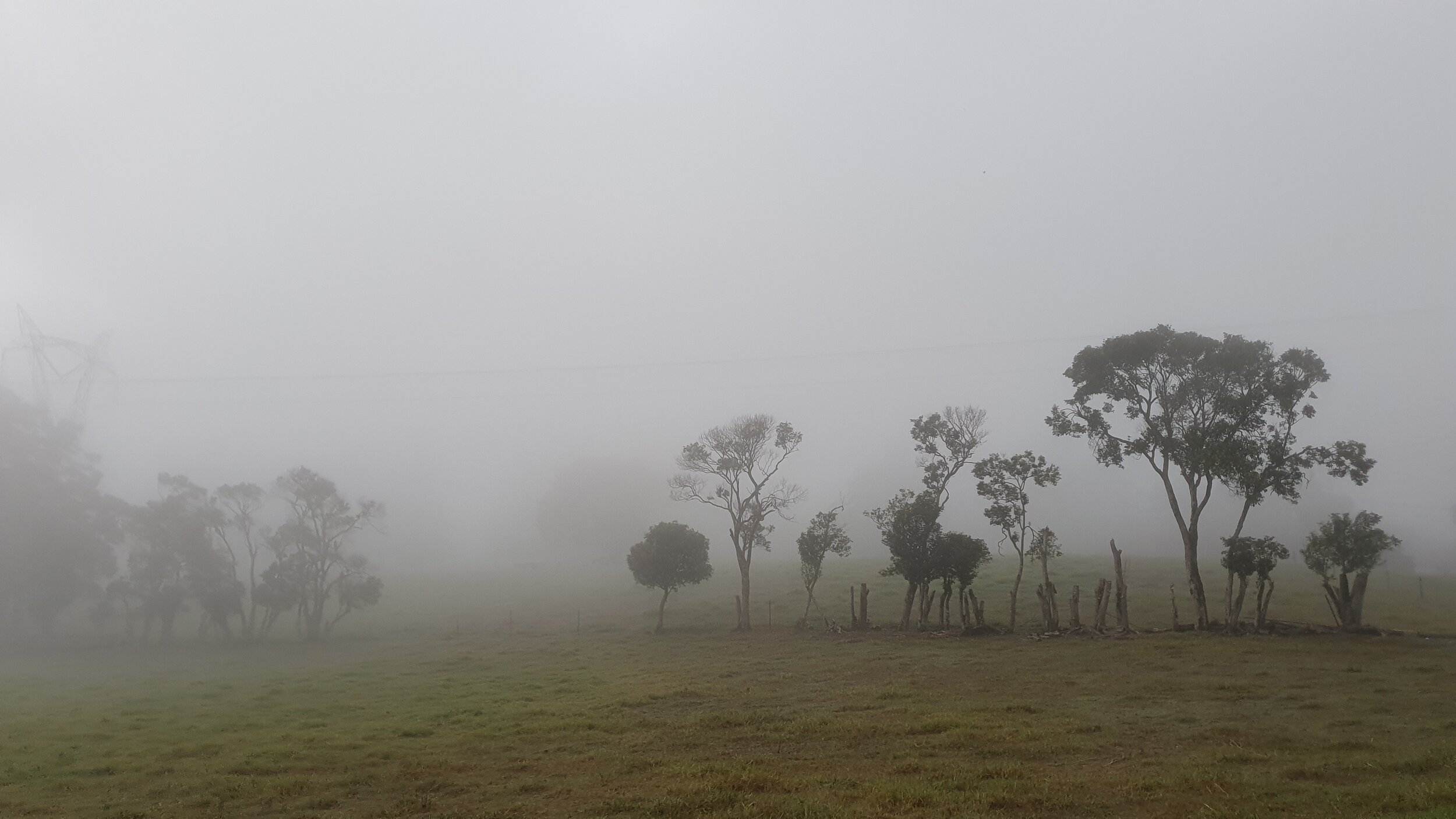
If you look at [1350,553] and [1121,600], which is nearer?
[1350,553]

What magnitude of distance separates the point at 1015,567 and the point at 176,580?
6174 cm

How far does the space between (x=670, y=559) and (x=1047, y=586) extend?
899 inches

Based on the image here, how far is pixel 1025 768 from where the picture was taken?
1455 cm

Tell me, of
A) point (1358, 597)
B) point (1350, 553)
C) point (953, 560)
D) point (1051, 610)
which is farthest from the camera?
point (953, 560)

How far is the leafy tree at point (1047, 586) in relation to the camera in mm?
37000

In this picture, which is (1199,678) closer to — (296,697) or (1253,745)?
(1253,745)

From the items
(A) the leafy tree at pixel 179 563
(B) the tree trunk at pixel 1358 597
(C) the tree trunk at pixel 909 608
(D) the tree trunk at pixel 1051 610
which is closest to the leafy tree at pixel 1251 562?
(B) the tree trunk at pixel 1358 597

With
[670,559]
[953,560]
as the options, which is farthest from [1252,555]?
[670,559]

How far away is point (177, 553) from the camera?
5150cm

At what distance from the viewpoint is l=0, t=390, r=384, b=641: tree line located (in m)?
50.0

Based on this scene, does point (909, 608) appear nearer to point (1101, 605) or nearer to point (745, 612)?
point (745, 612)

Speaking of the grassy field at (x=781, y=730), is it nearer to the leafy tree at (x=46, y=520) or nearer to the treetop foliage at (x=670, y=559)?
the treetop foliage at (x=670, y=559)

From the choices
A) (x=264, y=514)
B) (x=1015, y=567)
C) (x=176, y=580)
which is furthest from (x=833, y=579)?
(x=176, y=580)

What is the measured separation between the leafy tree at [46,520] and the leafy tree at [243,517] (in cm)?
801
